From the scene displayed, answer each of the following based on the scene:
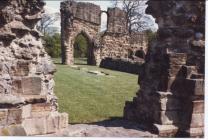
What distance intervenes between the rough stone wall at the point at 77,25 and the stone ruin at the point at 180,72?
15072 millimetres

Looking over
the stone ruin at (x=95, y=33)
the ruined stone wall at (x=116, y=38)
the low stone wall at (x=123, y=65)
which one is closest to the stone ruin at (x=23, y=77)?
the low stone wall at (x=123, y=65)

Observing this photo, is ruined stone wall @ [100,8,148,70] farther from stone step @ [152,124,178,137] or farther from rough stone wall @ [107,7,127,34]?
stone step @ [152,124,178,137]

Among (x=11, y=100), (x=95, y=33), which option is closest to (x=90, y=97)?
(x=11, y=100)

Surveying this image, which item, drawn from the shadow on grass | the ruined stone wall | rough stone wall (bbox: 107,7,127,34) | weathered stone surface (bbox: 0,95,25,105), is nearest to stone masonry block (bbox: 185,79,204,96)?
the shadow on grass

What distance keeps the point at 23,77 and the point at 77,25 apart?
1687 cm

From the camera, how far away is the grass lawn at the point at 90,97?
6.89m

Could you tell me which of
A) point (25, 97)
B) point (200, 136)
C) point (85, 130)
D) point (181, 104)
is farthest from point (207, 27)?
point (25, 97)

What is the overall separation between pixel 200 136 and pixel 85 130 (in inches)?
61.6

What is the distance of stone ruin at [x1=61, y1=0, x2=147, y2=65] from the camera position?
2058cm

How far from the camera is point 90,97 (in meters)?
8.84

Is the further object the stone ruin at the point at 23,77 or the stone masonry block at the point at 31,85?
the stone masonry block at the point at 31,85

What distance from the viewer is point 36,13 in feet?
15.6

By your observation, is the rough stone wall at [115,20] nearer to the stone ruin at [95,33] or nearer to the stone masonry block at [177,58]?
the stone ruin at [95,33]

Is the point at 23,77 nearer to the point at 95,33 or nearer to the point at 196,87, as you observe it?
the point at 196,87
